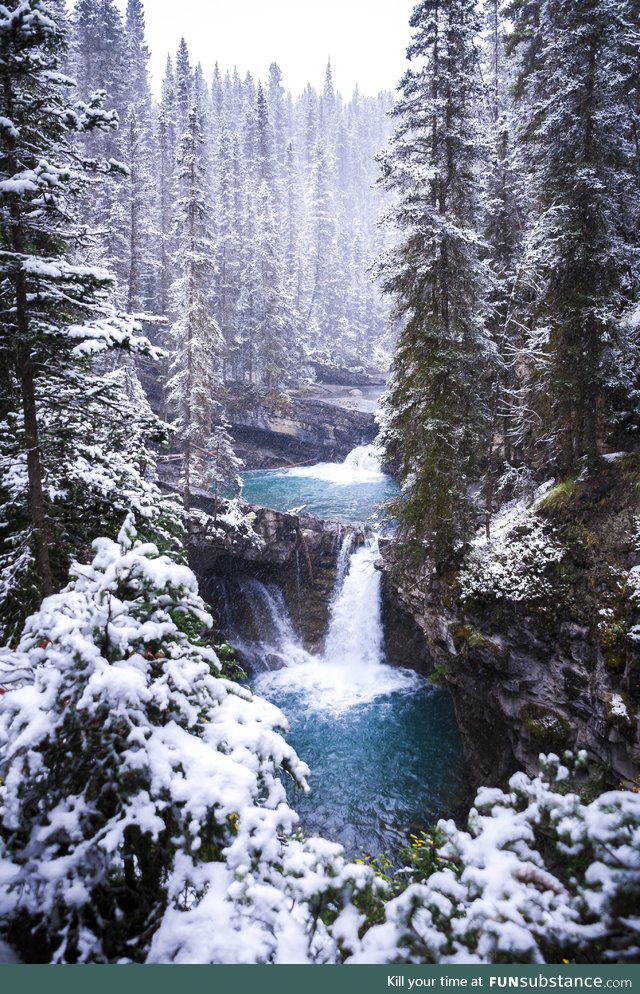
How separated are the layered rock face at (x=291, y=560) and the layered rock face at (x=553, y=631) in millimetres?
8277

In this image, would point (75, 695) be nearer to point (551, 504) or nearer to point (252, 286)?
point (551, 504)

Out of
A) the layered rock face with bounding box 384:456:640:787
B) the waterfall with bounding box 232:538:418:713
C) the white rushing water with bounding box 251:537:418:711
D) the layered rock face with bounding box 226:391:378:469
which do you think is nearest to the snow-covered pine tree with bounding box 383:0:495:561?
the layered rock face with bounding box 384:456:640:787

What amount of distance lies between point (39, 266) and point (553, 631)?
38.3 ft

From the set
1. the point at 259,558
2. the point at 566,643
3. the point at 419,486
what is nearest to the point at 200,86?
the point at 259,558

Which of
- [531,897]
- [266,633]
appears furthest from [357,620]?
[531,897]

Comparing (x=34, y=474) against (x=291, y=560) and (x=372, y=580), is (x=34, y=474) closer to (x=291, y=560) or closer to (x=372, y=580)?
(x=291, y=560)

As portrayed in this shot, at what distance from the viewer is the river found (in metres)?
13.3

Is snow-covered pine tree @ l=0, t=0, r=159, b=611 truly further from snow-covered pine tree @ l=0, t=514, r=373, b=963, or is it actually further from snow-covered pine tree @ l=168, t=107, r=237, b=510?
snow-covered pine tree @ l=168, t=107, r=237, b=510

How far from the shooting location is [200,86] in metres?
70.6

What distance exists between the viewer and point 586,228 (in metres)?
12.2

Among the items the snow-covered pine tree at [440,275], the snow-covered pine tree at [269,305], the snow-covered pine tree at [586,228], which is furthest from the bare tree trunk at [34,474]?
the snow-covered pine tree at [269,305]

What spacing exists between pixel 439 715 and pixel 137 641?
16.1 m

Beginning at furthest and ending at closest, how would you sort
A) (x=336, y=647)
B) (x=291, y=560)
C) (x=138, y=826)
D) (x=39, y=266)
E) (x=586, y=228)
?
1. (x=291, y=560)
2. (x=336, y=647)
3. (x=586, y=228)
4. (x=39, y=266)
5. (x=138, y=826)

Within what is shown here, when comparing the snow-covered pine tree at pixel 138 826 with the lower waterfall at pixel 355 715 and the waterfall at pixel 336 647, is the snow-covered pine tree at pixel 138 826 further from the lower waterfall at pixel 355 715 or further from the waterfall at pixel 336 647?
the waterfall at pixel 336 647
